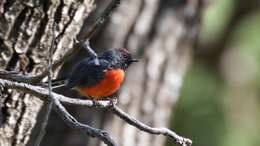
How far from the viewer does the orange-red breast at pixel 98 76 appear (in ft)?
15.7

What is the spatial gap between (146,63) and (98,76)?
2031mm

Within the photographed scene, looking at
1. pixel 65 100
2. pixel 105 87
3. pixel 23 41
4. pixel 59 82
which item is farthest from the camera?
pixel 105 87

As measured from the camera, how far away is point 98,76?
4867mm

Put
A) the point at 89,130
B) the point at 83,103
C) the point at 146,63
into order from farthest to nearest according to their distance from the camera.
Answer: the point at 146,63 → the point at 83,103 → the point at 89,130

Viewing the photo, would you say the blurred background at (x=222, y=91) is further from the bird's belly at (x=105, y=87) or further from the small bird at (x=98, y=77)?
the bird's belly at (x=105, y=87)

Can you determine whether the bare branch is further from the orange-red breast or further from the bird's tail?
the orange-red breast

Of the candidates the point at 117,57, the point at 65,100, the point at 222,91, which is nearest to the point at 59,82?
the point at 117,57

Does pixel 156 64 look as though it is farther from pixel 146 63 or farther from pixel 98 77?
pixel 98 77

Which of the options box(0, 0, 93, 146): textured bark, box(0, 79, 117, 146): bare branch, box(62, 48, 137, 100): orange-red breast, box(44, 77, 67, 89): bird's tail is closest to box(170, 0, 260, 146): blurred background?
box(62, 48, 137, 100): orange-red breast

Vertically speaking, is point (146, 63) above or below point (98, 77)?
above

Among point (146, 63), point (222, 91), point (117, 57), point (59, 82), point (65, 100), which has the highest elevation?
point (222, 91)

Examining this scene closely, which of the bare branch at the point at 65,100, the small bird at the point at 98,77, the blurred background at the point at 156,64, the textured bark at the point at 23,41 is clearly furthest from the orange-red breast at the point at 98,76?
the bare branch at the point at 65,100

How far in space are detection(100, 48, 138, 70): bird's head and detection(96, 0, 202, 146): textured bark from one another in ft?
5.34

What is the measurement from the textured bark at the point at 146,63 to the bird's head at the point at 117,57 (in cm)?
163
